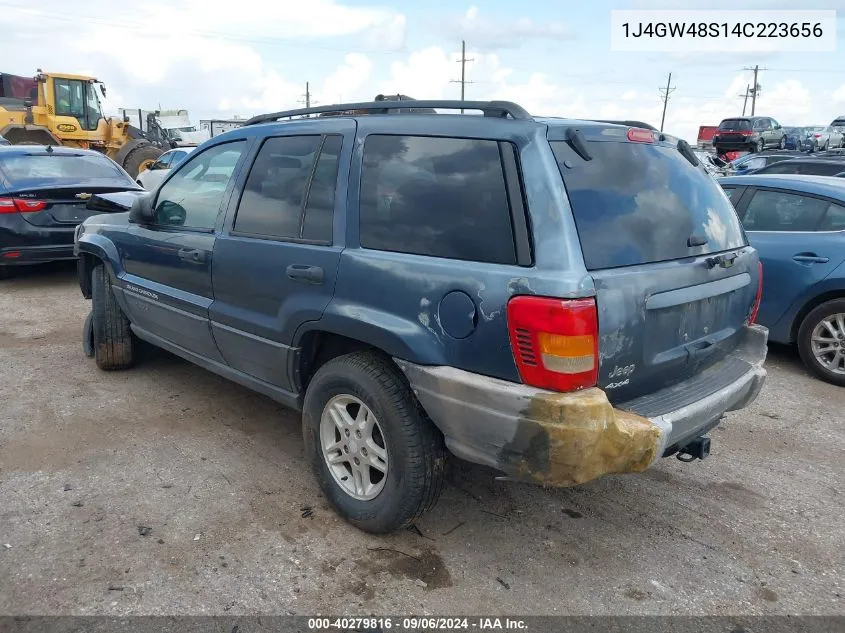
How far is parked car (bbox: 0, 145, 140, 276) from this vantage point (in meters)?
7.46

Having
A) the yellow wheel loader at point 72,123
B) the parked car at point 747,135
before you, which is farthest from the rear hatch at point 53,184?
the parked car at point 747,135

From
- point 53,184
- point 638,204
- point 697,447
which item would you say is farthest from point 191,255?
point 53,184

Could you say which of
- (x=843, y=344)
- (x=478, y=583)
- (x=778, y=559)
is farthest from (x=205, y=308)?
(x=843, y=344)

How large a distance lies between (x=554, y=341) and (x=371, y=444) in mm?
1061

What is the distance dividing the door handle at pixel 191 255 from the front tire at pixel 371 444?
3.72ft

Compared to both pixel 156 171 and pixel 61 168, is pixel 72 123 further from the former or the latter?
pixel 61 168

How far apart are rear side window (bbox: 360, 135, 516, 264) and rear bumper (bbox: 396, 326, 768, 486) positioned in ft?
1.68

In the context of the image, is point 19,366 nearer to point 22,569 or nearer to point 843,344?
point 22,569

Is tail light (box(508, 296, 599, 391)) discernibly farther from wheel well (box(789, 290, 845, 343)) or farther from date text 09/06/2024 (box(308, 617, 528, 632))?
wheel well (box(789, 290, 845, 343))

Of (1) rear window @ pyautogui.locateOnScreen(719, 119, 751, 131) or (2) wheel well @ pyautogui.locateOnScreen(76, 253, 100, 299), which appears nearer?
(2) wheel well @ pyautogui.locateOnScreen(76, 253, 100, 299)

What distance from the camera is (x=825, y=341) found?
5.36m

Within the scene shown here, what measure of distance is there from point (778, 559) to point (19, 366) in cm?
534

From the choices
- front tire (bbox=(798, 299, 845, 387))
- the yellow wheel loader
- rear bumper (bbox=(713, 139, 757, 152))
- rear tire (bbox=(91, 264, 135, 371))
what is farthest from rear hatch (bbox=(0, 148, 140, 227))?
rear bumper (bbox=(713, 139, 757, 152))

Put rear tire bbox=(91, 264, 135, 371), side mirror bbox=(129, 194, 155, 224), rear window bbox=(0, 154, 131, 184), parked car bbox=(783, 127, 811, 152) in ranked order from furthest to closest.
Result: parked car bbox=(783, 127, 811, 152) → rear window bbox=(0, 154, 131, 184) → rear tire bbox=(91, 264, 135, 371) → side mirror bbox=(129, 194, 155, 224)
